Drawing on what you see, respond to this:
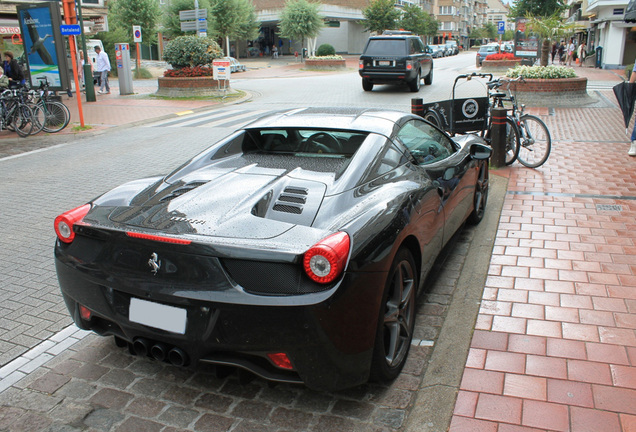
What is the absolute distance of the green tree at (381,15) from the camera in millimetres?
60062

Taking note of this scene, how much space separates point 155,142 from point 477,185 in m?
8.06

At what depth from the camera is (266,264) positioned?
250 centimetres

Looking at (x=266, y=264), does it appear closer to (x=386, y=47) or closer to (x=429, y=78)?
(x=386, y=47)

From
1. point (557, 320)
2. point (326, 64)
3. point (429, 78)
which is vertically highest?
point (326, 64)

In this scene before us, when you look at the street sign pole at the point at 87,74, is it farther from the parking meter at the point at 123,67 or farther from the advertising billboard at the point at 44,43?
the advertising billboard at the point at 44,43

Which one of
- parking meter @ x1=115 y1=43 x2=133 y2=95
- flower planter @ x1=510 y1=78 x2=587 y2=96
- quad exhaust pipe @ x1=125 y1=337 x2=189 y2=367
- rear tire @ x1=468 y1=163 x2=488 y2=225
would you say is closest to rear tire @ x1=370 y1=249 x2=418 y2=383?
quad exhaust pipe @ x1=125 y1=337 x2=189 y2=367

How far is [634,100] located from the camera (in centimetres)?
882

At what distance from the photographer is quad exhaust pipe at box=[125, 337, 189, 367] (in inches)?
105

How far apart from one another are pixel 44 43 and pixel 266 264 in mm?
14956

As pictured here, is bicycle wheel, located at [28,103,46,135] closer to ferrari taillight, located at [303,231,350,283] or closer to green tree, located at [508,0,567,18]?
ferrari taillight, located at [303,231,350,283]

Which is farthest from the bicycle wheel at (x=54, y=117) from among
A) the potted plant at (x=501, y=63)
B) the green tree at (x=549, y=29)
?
the potted plant at (x=501, y=63)

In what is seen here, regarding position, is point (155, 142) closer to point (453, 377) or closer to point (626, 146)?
point (626, 146)

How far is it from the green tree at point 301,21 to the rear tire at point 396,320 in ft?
146

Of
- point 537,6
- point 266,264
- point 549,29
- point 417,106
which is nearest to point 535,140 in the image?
point 417,106
